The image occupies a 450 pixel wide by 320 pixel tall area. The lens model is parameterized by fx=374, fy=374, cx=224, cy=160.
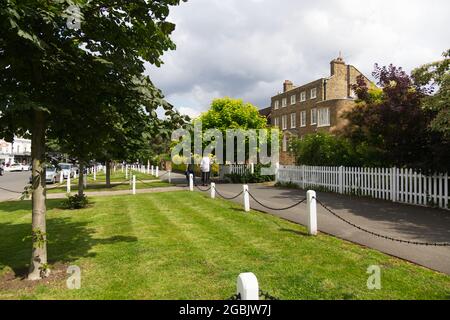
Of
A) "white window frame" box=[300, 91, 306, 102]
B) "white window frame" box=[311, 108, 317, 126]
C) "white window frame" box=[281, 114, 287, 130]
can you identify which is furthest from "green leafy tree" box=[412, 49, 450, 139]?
"white window frame" box=[281, 114, 287, 130]

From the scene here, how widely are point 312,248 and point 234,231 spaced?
218 centimetres

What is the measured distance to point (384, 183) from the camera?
536 inches

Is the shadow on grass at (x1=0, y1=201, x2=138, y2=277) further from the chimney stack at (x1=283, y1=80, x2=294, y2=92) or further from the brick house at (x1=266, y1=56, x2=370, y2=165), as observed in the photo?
the chimney stack at (x1=283, y1=80, x2=294, y2=92)

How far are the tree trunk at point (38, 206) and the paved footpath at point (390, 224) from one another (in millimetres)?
5557

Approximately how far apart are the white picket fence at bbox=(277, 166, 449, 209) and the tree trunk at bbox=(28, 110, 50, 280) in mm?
10733

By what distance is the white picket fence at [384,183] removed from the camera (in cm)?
1158

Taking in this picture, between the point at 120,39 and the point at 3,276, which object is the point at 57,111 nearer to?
the point at 120,39

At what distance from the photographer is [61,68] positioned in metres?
5.10

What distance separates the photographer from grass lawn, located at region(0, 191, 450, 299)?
4.81 metres

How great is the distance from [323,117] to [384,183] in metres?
24.2

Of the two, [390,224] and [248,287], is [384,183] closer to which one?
[390,224]

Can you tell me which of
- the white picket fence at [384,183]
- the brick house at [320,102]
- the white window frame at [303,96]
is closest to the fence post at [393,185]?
the white picket fence at [384,183]

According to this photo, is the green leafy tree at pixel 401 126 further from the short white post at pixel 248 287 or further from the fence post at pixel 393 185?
the short white post at pixel 248 287

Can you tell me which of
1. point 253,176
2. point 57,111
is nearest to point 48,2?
point 57,111
